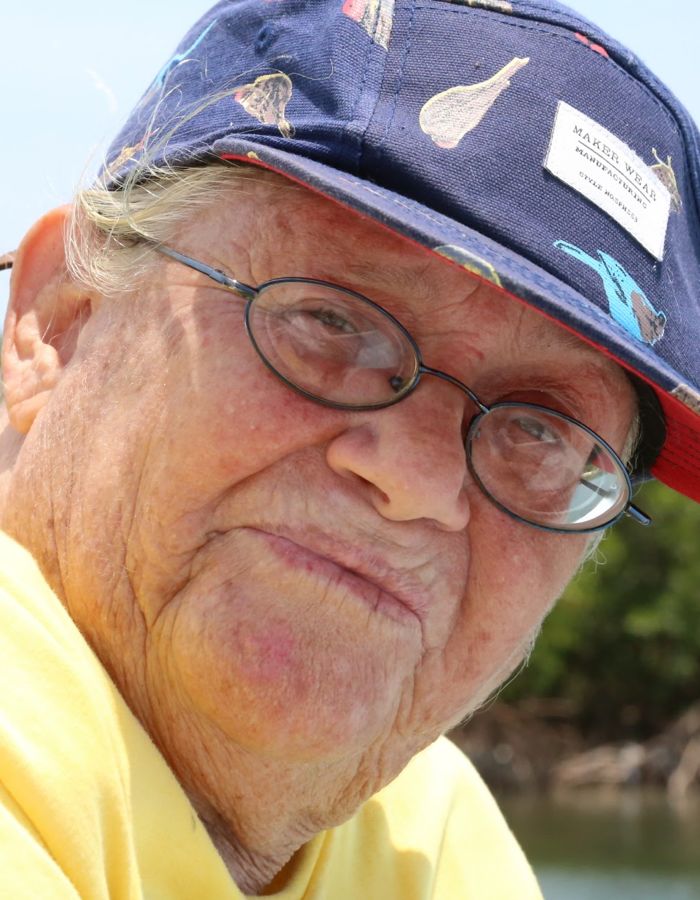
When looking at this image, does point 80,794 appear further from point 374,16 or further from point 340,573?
point 374,16

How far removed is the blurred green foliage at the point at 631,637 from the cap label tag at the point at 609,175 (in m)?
19.3

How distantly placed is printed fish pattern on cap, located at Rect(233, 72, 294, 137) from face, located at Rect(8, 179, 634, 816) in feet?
0.28

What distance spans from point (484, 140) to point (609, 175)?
18 cm

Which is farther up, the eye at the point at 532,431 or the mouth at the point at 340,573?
the eye at the point at 532,431

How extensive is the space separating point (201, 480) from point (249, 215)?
326 millimetres

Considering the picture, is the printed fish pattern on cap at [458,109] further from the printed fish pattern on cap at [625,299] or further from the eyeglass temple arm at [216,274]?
the eyeglass temple arm at [216,274]

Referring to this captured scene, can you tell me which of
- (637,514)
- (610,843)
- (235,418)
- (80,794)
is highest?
(235,418)

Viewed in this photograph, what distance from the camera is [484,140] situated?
4.72 ft

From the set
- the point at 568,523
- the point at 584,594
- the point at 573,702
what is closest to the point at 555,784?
the point at 573,702

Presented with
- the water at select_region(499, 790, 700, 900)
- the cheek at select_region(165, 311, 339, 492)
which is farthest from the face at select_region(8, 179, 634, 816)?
the water at select_region(499, 790, 700, 900)

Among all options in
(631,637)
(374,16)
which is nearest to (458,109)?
(374,16)

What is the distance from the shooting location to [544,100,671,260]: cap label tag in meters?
1.48

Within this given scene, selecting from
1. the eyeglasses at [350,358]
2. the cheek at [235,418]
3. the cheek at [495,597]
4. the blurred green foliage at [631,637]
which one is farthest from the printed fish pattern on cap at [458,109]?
the blurred green foliage at [631,637]

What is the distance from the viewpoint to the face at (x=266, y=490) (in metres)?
1.47
